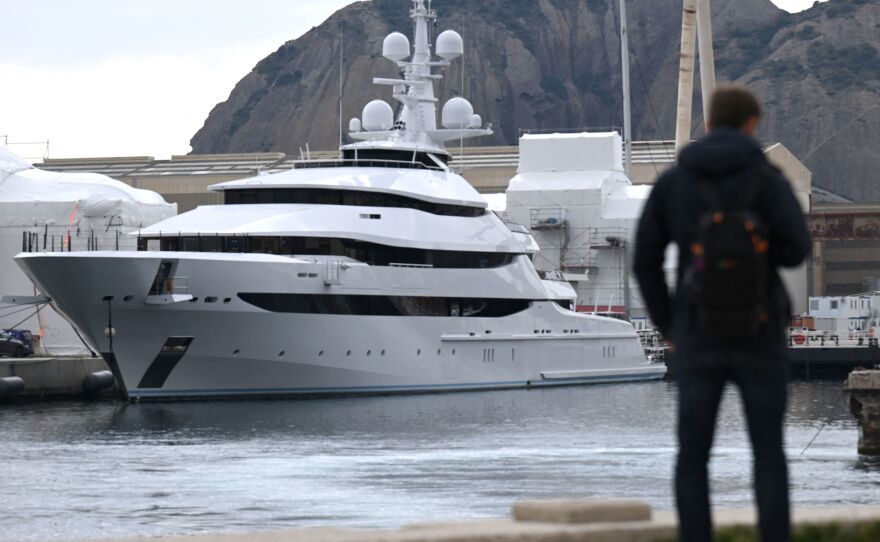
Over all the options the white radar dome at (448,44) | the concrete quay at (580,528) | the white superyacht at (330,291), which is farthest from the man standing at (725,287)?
the white radar dome at (448,44)

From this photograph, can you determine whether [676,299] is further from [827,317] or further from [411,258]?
[827,317]

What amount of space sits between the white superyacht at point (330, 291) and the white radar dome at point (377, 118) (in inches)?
133

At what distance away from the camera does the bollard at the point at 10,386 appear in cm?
3397

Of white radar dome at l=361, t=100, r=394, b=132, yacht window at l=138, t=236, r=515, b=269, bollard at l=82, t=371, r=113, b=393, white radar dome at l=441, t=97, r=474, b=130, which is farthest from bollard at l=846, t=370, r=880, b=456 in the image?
white radar dome at l=361, t=100, r=394, b=132

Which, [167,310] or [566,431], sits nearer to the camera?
[566,431]

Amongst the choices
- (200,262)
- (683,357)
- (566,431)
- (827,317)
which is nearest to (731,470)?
(566,431)

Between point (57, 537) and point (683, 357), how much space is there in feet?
30.6

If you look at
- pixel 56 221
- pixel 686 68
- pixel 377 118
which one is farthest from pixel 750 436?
pixel 686 68

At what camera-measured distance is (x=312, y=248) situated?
36.8 m

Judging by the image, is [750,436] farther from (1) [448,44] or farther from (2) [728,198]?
(1) [448,44]

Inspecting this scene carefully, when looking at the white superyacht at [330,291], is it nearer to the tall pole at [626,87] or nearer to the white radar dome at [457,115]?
the white radar dome at [457,115]

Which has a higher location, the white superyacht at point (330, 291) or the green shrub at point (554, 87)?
the green shrub at point (554, 87)

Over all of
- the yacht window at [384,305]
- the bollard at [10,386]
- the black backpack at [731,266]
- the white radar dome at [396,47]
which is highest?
the white radar dome at [396,47]

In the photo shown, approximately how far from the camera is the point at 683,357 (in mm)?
6133
